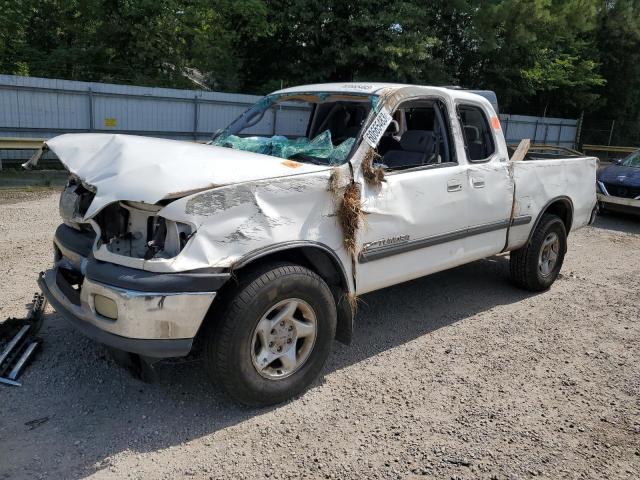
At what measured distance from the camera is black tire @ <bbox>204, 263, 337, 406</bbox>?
3.18m

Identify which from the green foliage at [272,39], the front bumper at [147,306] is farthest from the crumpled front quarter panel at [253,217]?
the green foliage at [272,39]

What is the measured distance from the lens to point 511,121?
2475 centimetres

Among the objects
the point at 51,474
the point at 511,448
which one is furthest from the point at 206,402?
the point at 511,448

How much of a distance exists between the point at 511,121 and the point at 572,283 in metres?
19.9

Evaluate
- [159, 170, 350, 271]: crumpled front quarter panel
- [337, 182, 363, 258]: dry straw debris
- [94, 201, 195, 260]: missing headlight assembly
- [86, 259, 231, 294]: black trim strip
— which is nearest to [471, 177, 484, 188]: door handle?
[337, 182, 363, 258]: dry straw debris

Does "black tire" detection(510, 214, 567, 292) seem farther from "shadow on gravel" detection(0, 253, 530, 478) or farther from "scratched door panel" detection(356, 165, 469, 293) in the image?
"shadow on gravel" detection(0, 253, 530, 478)

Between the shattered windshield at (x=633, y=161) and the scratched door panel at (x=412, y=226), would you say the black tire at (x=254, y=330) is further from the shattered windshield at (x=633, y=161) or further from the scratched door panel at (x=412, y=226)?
the shattered windshield at (x=633, y=161)

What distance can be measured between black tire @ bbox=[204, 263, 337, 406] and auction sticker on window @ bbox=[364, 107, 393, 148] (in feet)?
3.49

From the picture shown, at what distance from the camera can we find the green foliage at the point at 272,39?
18.0m

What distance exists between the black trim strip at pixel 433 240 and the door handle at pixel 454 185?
1.12 feet

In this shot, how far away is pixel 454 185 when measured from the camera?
14.8 ft

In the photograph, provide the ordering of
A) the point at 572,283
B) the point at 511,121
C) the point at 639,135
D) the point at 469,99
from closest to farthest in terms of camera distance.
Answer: the point at 469,99, the point at 572,283, the point at 511,121, the point at 639,135

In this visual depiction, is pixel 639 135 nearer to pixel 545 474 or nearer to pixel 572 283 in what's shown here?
pixel 572 283

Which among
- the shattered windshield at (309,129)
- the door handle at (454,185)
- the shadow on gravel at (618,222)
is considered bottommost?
the shadow on gravel at (618,222)
